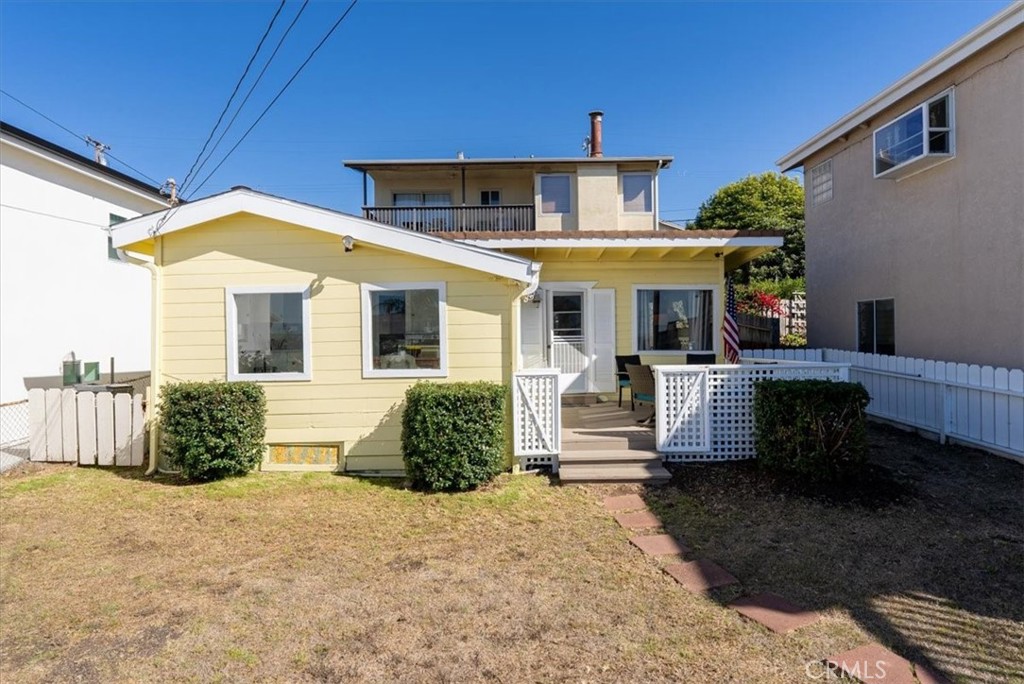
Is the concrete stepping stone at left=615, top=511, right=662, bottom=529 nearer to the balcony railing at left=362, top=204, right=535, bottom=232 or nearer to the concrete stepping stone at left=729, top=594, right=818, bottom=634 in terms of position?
the concrete stepping stone at left=729, top=594, right=818, bottom=634

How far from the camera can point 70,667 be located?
281 centimetres

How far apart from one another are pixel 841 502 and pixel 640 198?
11733 mm

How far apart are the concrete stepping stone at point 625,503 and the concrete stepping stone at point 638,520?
14 centimetres

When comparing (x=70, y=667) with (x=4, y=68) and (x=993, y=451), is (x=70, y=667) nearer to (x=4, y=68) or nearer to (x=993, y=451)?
(x=993, y=451)

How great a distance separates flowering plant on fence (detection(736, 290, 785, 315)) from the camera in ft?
54.0

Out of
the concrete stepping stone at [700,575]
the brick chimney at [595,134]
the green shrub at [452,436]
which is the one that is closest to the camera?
the concrete stepping stone at [700,575]

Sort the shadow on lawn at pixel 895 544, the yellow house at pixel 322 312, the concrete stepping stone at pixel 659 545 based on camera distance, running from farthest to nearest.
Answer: the yellow house at pixel 322 312 < the concrete stepping stone at pixel 659 545 < the shadow on lawn at pixel 895 544

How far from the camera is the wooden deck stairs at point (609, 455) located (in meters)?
5.91

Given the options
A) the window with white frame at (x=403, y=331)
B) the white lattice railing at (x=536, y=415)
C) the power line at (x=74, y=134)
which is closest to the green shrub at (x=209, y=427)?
the window with white frame at (x=403, y=331)

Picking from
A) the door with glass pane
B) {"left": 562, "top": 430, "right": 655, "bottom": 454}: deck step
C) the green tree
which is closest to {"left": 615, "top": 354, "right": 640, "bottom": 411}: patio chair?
the door with glass pane

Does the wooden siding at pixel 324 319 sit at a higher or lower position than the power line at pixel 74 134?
lower

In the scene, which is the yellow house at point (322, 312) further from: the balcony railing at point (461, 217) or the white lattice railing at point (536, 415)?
the balcony railing at point (461, 217)

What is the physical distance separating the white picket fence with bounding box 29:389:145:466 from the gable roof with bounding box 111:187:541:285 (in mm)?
2314

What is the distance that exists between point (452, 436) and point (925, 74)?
9385mm
